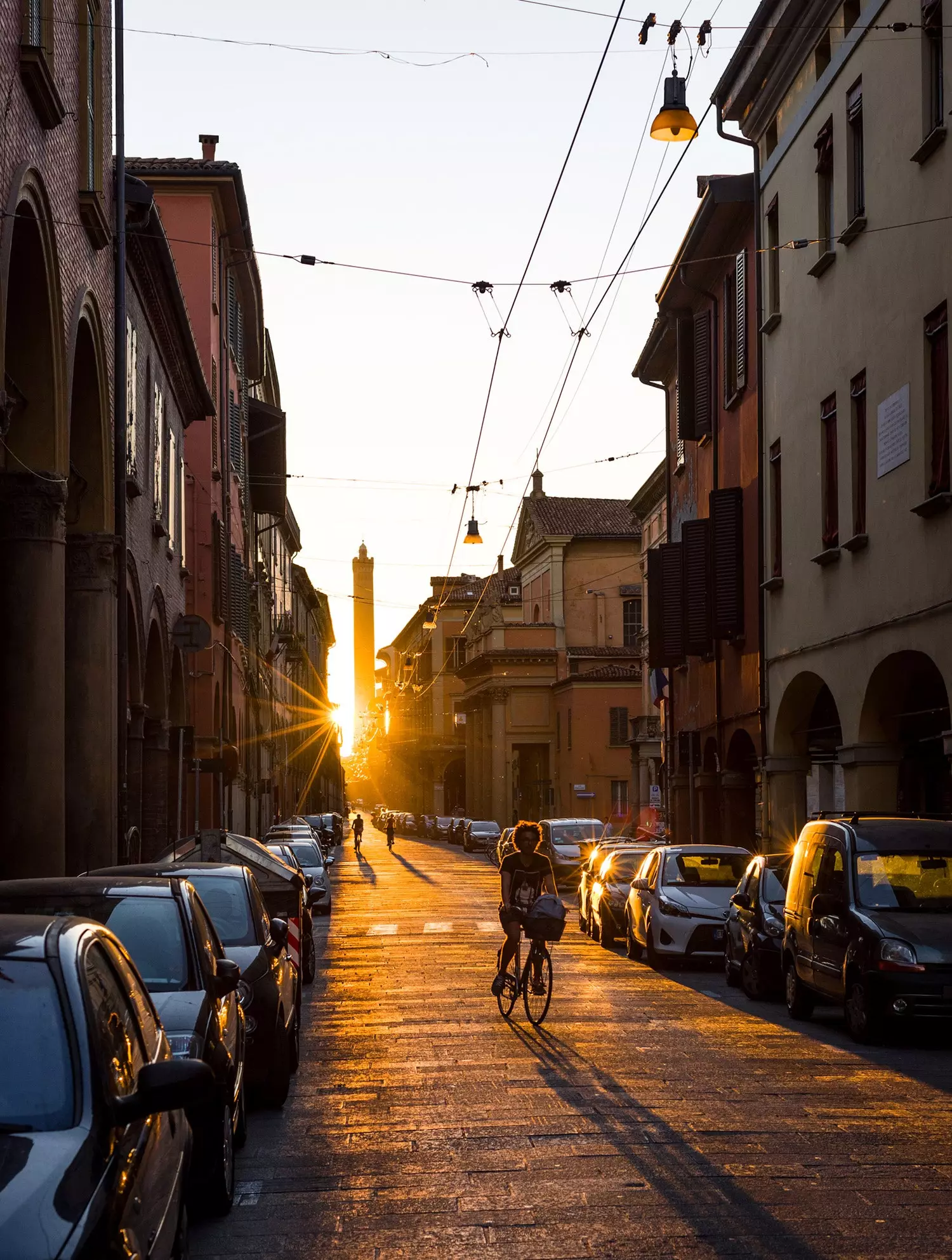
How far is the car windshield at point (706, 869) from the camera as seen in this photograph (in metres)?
22.6

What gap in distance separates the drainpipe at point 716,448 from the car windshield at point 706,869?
9.50 meters

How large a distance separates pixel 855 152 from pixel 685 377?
39.7 ft

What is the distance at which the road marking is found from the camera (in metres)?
7.96

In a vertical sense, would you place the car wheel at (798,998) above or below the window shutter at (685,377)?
below

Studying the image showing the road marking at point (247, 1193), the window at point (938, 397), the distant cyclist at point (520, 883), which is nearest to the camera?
the road marking at point (247, 1193)

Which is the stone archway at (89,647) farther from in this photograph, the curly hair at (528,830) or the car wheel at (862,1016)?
the car wheel at (862,1016)

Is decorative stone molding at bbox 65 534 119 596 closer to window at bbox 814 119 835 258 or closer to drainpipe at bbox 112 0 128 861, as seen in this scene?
drainpipe at bbox 112 0 128 861

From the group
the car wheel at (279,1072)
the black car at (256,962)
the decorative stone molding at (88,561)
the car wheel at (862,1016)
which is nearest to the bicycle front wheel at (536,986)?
the car wheel at (862,1016)

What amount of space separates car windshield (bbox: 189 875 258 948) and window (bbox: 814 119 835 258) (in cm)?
1554

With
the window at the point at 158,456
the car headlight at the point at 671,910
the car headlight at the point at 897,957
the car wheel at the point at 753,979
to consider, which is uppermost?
the window at the point at 158,456

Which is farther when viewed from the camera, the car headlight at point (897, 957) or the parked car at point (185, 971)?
the car headlight at point (897, 957)

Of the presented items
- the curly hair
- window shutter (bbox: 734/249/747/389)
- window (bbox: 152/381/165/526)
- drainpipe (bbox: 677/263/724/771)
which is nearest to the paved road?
the curly hair

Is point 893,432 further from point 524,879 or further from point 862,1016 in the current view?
point 862,1016

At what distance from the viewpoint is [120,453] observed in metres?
22.2
